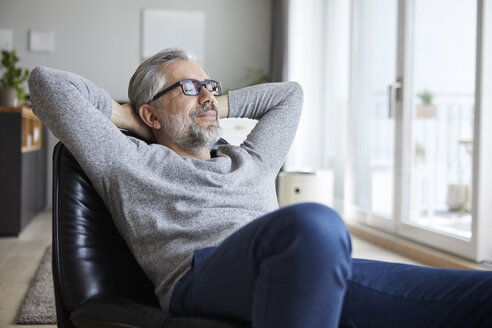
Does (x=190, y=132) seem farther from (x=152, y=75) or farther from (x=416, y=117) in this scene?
(x=416, y=117)

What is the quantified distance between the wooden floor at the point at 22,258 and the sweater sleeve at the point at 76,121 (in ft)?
3.35

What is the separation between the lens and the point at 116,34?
5793 millimetres

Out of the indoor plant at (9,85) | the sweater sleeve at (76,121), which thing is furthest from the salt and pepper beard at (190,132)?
the indoor plant at (9,85)

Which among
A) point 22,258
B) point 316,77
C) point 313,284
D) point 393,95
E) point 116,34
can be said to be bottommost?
point 22,258

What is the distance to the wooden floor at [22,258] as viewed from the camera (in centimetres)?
240

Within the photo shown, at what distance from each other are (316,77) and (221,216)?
430 centimetres

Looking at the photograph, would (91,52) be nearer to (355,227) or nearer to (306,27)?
(306,27)

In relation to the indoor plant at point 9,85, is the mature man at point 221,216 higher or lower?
lower

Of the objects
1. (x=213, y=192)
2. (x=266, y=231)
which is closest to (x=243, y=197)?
(x=213, y=192)

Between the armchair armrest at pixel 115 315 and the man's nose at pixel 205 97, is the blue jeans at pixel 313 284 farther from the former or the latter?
the man's nose at pixel 205 97

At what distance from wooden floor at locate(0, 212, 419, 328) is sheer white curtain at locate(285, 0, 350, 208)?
59.6 inches

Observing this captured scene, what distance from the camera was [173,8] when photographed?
19.3 feet

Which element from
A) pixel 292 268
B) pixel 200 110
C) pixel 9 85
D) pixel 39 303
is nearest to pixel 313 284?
pixel 292 268

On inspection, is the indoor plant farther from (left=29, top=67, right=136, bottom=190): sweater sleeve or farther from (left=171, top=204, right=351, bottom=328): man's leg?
(left=171, top=204, right=351, bottom=328): man's leg
